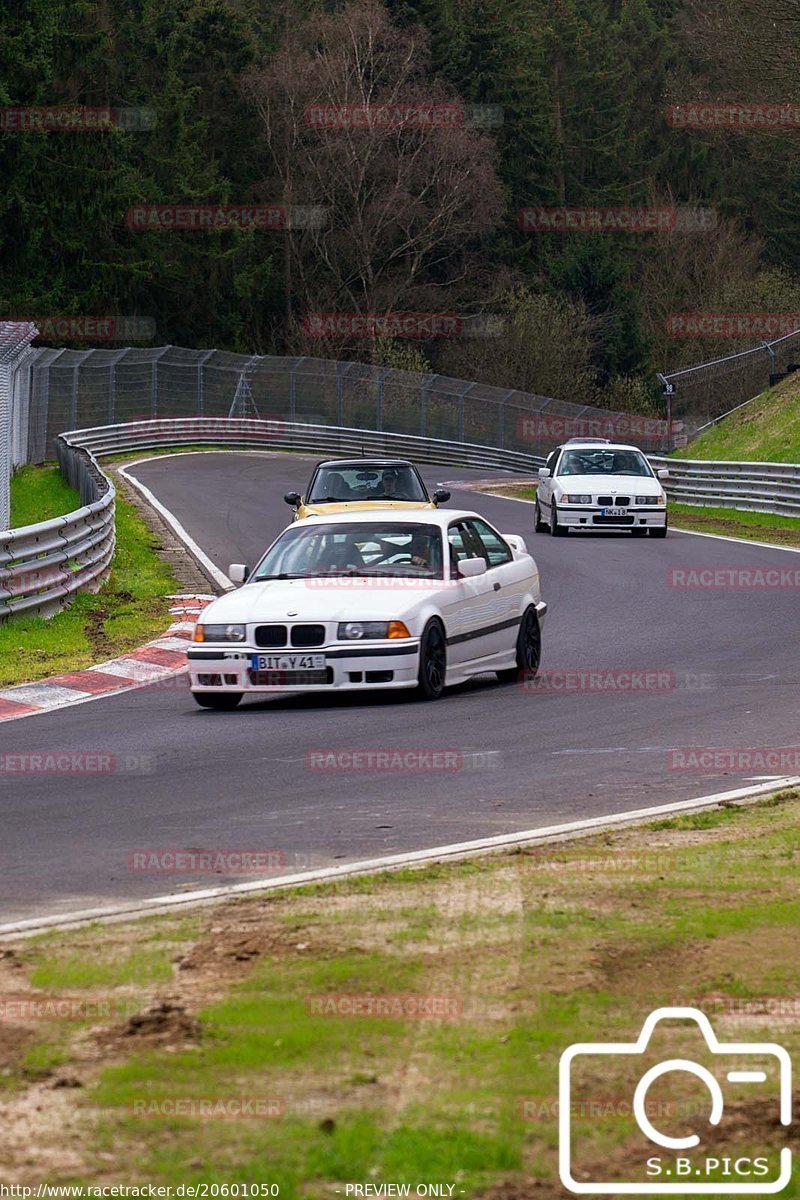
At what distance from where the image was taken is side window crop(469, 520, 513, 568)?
48.7ft

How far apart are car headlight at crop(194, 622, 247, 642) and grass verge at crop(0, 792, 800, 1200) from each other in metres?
5.55

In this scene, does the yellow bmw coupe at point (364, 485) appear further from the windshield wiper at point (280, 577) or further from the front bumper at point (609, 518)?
the windshield wiper at point (280, 577)

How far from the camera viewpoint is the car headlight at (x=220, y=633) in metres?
13.0

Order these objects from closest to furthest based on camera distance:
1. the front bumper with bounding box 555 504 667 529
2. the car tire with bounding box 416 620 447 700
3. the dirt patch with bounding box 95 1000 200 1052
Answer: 1. the dirt patch with bounding box 95 1000 200 1052
2. the car tire with bounding box 416 620 447 700
3. the front bumper with bounding box 555 504 667 529

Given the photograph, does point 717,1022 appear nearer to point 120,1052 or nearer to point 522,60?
point 120,1052

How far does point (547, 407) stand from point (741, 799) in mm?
51000

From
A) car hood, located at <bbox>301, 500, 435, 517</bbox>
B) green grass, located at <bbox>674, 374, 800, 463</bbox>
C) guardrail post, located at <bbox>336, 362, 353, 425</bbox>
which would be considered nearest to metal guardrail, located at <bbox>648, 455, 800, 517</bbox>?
green grass, located at <bbox>674, 374, 800, 463</bbox>

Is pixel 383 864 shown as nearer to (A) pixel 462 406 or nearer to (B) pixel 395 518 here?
(B) pixel 395 518

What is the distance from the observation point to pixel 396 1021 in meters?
5.30

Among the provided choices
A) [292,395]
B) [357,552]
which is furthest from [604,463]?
[292,395]

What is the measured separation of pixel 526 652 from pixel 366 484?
824 centimetres

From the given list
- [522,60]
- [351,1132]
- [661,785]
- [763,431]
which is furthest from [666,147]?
[351,1132]

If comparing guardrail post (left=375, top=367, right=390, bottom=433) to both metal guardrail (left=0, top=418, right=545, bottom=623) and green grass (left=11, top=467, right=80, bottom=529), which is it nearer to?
metal guardrail (left=0, top=418, right=545, bottom=623)

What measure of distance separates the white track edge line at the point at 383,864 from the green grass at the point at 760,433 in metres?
33.2
